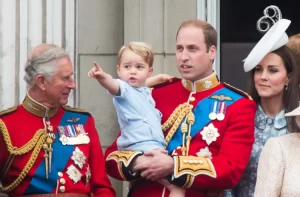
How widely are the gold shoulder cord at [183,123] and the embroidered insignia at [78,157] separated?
0.44m

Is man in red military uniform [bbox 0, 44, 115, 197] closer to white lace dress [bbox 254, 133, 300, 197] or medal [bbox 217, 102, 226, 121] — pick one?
medal [bbox 217, 102, 226, 121]

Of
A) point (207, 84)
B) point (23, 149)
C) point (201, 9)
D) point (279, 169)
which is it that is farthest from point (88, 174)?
point (201, 9)

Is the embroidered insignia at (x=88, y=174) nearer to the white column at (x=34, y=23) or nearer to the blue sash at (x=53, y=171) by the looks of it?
the blue sash at (x=53, y=171)

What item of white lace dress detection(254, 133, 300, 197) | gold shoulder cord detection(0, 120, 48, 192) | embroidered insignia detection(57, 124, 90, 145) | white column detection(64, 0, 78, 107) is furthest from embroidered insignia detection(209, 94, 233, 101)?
white column detection(64, 0, 78, 107)

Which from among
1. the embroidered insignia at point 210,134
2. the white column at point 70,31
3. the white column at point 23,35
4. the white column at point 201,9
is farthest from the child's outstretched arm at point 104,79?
the white column at point 201,9

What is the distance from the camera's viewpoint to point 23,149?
5.87 metres

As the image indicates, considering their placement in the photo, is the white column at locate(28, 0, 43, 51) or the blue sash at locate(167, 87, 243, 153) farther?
the white column at locate(28, 0, 43, 51)

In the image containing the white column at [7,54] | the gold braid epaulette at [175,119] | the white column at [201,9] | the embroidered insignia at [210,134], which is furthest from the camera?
the white column at [201,9]

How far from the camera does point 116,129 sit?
24.9ft

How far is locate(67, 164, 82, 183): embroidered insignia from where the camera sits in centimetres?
592

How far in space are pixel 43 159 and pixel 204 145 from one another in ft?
2.68

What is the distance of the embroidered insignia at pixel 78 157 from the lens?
5.95 meters

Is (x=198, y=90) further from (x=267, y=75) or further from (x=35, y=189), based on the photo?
(x=35, y=189)

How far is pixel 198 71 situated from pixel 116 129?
167 centimetres
